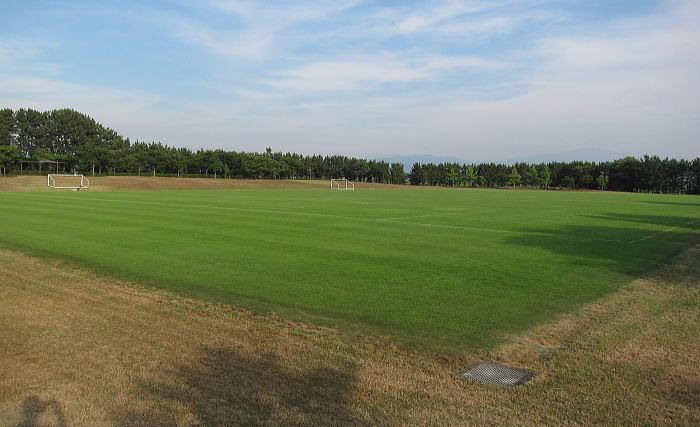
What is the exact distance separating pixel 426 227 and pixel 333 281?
35.3 feet

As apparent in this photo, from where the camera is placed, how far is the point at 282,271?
1045 centimetres

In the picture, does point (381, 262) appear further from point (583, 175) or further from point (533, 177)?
point (533, 177)

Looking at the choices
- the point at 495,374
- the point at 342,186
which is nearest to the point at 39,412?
the point at 495,374

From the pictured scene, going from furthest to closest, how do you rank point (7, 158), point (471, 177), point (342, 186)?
point (471, 177)
point (342, 186)
point (7, 158)

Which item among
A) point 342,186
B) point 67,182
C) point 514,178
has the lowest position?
point 67,182

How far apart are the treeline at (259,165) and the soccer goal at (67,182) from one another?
14464mm

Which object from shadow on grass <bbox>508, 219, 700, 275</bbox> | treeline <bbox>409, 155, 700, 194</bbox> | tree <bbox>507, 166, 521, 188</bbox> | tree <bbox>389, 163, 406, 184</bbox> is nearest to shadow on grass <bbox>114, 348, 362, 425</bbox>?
shadow on grass <bbox>508, 219, 700, 275</bbox>

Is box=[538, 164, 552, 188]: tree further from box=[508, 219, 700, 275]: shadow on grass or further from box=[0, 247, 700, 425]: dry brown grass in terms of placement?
box=[0, 247, 700, 425]: dry brown grass

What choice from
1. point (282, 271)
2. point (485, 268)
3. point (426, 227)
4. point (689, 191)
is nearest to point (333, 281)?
point (282, 271)

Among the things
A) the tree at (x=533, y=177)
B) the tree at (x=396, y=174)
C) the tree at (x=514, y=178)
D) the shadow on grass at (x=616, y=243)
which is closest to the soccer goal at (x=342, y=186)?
the tree at (x=396, y=174)

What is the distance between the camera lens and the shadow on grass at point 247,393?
4.14 m

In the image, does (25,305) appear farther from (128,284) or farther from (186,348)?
(186,348)

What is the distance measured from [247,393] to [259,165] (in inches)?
4423

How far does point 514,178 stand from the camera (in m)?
128
